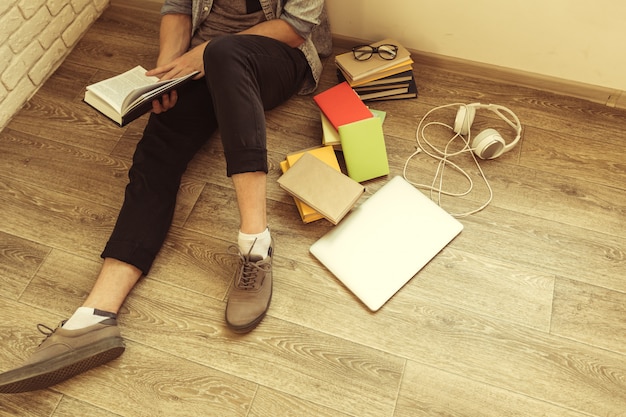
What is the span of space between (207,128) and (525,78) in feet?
3.30

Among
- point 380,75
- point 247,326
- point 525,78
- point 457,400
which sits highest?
point 380,75

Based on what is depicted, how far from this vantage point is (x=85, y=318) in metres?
1.28

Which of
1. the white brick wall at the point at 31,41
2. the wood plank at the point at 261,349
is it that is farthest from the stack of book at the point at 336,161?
the white brick wall at the point at 31,41

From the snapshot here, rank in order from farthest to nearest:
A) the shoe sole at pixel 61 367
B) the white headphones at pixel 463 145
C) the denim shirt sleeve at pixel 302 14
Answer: the white headphones at pixel 463 145, the denim shirt sleeve at pixel 302 14, the shoe sole at pixel 61 367

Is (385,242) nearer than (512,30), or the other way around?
(385,242)

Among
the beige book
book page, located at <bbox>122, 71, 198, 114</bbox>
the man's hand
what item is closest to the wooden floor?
the beige book

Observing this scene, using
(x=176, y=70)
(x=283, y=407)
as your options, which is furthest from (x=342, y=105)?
(x=283, y=407)

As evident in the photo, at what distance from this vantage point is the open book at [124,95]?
4.03ft

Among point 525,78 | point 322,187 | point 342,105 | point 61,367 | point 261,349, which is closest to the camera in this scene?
point 61,367

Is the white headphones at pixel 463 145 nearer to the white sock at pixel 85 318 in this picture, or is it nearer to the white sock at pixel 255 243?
the white sock at pixel 255 243

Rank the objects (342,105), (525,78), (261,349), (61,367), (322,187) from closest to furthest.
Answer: (61,367), (261,349), (322,187), (342,105), (525,78)

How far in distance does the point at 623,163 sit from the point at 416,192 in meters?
0.62

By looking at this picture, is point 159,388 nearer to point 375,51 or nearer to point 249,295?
point 249,295

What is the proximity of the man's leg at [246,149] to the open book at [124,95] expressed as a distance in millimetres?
116
